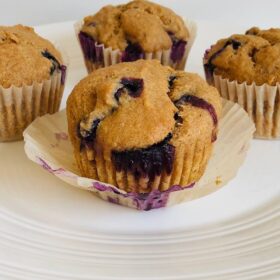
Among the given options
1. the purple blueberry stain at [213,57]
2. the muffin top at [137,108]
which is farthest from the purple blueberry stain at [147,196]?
the purple blueberry stain at [213,57]

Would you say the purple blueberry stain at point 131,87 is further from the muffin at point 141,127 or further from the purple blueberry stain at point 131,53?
the purple blueberry stain at point 131,53

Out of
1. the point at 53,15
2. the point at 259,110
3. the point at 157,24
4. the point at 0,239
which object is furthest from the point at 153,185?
the point at 53,15

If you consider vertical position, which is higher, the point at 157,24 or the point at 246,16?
the point at 157,24

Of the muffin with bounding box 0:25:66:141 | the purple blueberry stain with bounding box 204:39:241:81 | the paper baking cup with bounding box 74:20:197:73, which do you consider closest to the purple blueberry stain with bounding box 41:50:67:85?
the muffin with bounding box 0:25:66:141

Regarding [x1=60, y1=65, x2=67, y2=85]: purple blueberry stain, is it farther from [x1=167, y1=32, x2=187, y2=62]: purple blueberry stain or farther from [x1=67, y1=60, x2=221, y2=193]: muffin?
[x1=167, y1=32, x2=187, y2=62]: purple blueberry stain

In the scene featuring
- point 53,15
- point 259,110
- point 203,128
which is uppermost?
point 203,128

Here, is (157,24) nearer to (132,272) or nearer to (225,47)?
(225,47)

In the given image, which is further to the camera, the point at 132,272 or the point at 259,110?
the point at 259,110
